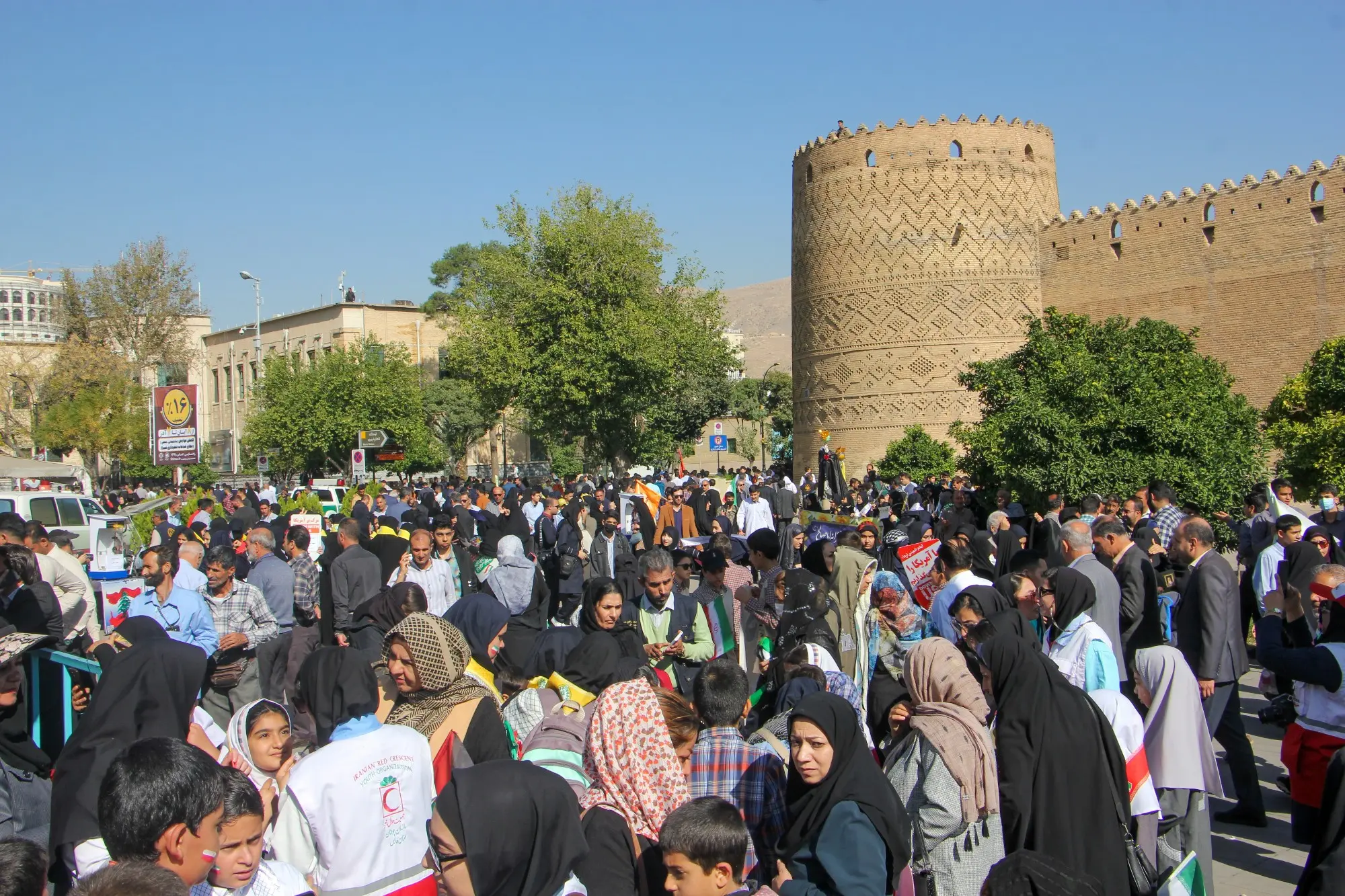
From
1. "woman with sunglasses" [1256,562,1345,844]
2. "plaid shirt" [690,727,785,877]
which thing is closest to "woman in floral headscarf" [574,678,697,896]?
"plaid shirt" [690,727,785,877]

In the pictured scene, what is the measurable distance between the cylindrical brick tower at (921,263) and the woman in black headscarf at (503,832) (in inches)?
1260

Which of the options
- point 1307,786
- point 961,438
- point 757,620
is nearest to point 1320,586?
point 1307,786

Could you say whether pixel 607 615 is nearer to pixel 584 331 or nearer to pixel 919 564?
pixel 919 564

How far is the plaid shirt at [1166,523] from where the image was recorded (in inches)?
374

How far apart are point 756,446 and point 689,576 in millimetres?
50155

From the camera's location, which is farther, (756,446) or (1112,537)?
(756,446)

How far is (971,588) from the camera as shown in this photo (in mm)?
6043

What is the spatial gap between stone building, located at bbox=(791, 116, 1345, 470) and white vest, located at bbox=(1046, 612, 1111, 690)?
29.6 meters

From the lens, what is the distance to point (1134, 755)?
4.38m

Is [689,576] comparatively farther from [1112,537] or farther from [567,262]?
[567,262]

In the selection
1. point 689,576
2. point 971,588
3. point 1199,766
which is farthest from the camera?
point 689,576

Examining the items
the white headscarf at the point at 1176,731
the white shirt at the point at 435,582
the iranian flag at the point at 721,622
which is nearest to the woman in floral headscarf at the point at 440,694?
the white headscarf at the point at 1176,731

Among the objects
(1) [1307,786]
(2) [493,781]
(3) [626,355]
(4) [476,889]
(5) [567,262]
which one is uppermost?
(5) [567,262]

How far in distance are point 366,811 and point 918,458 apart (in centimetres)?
2880
